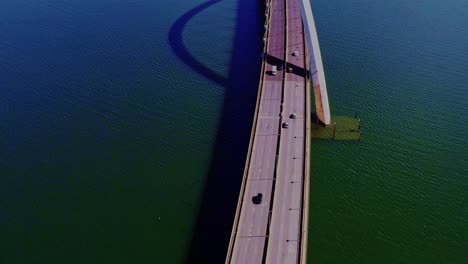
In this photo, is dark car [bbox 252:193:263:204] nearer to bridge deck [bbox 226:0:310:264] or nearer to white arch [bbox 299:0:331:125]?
bridge deck [bbox 226:0:310:264]

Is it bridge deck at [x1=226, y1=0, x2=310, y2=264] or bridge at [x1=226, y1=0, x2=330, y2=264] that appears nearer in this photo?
bridge deck at [x1=226, y1=0, x2=310, y2=264]

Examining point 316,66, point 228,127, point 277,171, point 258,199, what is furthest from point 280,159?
point 316,66

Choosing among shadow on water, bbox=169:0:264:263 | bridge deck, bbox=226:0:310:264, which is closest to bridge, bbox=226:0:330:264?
bridge deck, bbox=226:0:310:264

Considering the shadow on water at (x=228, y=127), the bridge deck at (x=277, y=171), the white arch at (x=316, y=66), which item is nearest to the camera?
the bridge deck at (x=277, y=171)

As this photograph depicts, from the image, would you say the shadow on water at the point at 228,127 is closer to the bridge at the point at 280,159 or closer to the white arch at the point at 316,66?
the bridge at the point at 280,159

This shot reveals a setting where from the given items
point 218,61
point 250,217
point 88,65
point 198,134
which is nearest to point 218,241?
point 250,217

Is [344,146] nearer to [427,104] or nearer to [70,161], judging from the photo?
[427,104]

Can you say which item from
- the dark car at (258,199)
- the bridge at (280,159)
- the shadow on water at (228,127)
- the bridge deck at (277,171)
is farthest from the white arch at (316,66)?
the dark car at (258,199)
